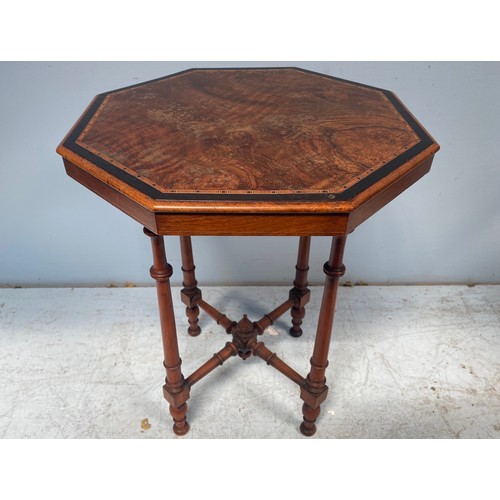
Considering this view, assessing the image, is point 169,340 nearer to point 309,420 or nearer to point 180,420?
point 180,420

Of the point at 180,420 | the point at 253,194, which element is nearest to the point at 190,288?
the point at 180,420

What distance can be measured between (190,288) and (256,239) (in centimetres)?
59

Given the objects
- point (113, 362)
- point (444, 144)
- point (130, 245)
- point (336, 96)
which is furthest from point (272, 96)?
point (113, 362)

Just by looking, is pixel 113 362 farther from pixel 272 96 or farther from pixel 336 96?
pixel 336 96

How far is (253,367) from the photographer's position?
249 centimetres

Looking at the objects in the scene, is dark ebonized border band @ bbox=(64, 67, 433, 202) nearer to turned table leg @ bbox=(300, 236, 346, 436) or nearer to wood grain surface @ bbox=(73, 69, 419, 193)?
wood grain surface @ bbox=(73, 69, 419, 193)

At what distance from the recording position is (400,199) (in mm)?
2773

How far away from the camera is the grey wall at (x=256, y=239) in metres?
2.40

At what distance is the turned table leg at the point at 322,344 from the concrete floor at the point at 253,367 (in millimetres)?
155

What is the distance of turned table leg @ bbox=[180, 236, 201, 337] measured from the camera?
2.32 meters

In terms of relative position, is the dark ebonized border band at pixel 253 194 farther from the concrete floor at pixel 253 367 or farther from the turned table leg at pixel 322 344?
the concrete floor at pixel 253 367

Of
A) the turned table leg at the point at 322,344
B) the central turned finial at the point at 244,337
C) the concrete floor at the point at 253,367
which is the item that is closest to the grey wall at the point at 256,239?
the concrete floor at the point at 253,367

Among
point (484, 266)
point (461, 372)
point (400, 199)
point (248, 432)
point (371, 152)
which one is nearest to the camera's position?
point (371, 152)

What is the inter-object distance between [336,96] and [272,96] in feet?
0.86
